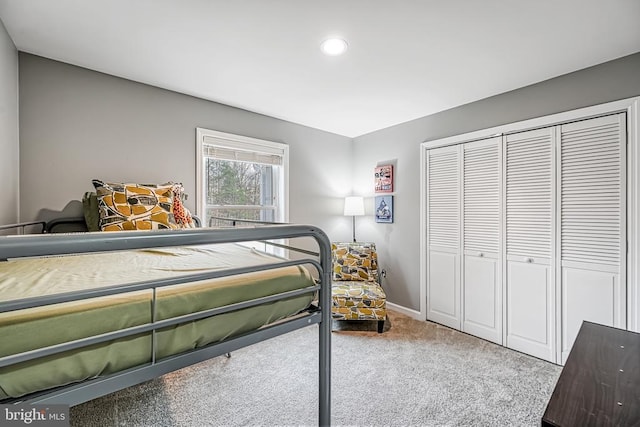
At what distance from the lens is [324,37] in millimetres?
1846

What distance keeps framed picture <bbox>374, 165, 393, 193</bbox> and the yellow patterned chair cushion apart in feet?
2.35

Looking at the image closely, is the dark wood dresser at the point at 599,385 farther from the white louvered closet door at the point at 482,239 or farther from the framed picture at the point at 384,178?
the framed picture at the point at 384,178

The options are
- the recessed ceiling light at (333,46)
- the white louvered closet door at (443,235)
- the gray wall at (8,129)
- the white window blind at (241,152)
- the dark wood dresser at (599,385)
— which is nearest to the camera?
the dark wood dresser at (599,385)

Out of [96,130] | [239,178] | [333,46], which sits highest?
[333,46]

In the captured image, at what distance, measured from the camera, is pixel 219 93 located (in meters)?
2.70

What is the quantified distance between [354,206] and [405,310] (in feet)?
4.65

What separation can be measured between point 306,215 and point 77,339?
301 centimetres

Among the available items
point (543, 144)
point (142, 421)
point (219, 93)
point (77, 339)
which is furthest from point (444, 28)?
point (142, 421)

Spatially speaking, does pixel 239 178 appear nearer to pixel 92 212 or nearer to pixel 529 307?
pixel 92 212

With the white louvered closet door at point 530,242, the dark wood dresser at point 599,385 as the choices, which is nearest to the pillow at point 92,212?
the dark wood dresser at point 599,385

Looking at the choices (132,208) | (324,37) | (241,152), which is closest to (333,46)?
(324,37)

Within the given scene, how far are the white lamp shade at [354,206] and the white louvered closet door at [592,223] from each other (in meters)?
2.04

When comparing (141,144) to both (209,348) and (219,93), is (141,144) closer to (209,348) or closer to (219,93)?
(219,93)

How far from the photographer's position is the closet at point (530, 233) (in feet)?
7.22
